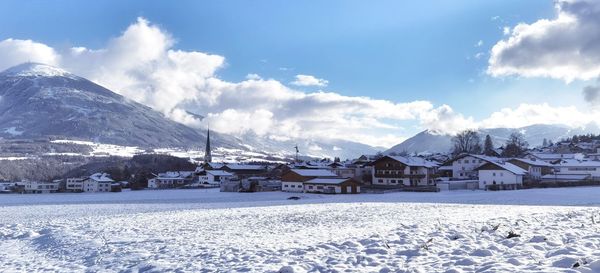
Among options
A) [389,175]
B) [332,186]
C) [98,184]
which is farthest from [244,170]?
[332,186]

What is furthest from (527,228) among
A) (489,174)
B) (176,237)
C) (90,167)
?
(90,167)

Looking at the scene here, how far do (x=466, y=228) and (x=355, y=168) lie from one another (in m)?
80.3

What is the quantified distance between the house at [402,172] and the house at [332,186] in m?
13.2

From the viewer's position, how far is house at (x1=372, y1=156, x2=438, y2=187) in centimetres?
7762

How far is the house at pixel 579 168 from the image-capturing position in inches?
3196

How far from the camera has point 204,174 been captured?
105062 millimetres

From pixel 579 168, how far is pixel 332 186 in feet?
165

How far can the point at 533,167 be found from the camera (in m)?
85.3

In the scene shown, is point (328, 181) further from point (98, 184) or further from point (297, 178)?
point (98, 184)

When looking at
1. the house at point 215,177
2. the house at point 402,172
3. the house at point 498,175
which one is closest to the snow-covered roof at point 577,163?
the house at point 498,175

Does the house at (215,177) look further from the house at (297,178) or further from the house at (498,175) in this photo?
the house at (498,175)

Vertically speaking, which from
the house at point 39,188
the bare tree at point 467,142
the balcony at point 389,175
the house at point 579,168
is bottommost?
the house at point 39,188

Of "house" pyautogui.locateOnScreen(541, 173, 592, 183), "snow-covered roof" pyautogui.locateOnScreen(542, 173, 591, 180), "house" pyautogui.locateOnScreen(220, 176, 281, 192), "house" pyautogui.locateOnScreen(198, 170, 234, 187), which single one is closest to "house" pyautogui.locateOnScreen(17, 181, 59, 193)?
"house" pyautogui.locateOnScreen(198, 170, 234, 187)

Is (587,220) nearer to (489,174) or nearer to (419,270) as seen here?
(419,270)
